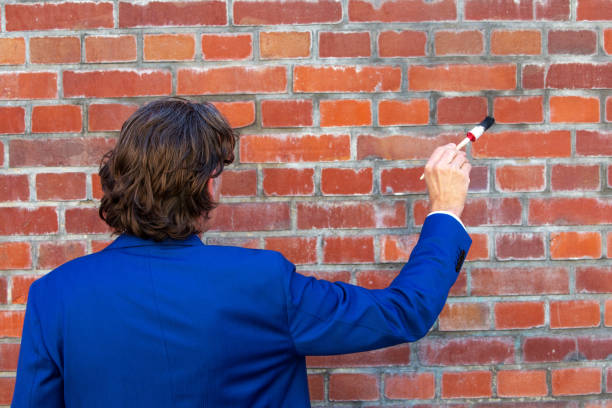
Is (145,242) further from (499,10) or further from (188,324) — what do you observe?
(499,10)

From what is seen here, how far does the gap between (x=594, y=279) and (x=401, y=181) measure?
0.66 m

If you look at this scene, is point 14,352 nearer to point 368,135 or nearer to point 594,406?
point 368,135

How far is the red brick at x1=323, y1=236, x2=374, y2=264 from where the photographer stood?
1.64 meters

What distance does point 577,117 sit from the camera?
1642 mm

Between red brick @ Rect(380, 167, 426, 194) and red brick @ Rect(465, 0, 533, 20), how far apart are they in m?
0.49

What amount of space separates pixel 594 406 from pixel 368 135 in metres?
1.08

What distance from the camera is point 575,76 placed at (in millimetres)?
1642

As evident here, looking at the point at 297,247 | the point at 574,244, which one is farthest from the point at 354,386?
the point at 574,244

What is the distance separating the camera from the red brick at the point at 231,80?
5.33ft

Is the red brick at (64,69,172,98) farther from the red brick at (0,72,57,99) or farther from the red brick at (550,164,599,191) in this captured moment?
the red brick at (550,164,599,191)

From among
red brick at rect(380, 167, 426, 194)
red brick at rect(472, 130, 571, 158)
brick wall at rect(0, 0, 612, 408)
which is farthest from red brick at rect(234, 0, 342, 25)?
red brick at rect(472, 130, 571, 158)

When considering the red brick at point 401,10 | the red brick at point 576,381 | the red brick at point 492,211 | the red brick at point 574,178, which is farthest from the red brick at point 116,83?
the red brick at point 576,381

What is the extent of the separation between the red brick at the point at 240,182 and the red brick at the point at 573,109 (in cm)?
91

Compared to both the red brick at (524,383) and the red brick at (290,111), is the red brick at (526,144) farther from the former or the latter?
the red brick at (524,383)
